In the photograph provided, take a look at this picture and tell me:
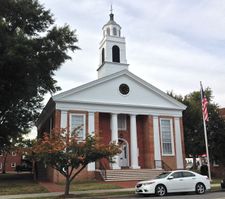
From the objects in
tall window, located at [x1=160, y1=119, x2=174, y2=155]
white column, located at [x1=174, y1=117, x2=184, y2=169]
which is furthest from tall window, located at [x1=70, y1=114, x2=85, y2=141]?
white column, located at [x1=174, y1=117, x2=184, y2=169]

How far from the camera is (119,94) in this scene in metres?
30.8

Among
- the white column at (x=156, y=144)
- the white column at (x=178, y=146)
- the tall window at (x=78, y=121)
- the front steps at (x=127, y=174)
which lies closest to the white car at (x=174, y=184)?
the front steps at (x=127, y=174)

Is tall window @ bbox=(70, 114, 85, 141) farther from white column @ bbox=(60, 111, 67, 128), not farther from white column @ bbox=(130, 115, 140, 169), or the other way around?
white column @ bbox=(130, 115, 140, 169)

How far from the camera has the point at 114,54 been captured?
3594 cm

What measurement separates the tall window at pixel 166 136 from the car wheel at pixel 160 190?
575 inches

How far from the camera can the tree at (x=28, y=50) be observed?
847 inches

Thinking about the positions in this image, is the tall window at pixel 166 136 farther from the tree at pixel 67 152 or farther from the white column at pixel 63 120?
the tree at pixel 67 152

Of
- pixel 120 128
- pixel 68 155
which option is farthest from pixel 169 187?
pixel 120 128

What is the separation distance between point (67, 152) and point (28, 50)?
8.47 m

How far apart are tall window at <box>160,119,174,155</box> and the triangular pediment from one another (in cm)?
167

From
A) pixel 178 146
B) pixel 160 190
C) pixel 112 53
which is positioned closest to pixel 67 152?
pixel 160 190

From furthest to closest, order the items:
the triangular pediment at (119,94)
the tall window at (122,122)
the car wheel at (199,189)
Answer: the tall window at (122,122) < the triangular pediment at (119,94) < the car wheel at (199,189)

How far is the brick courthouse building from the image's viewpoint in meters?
28.8

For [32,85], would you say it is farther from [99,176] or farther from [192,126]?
[192,126]
